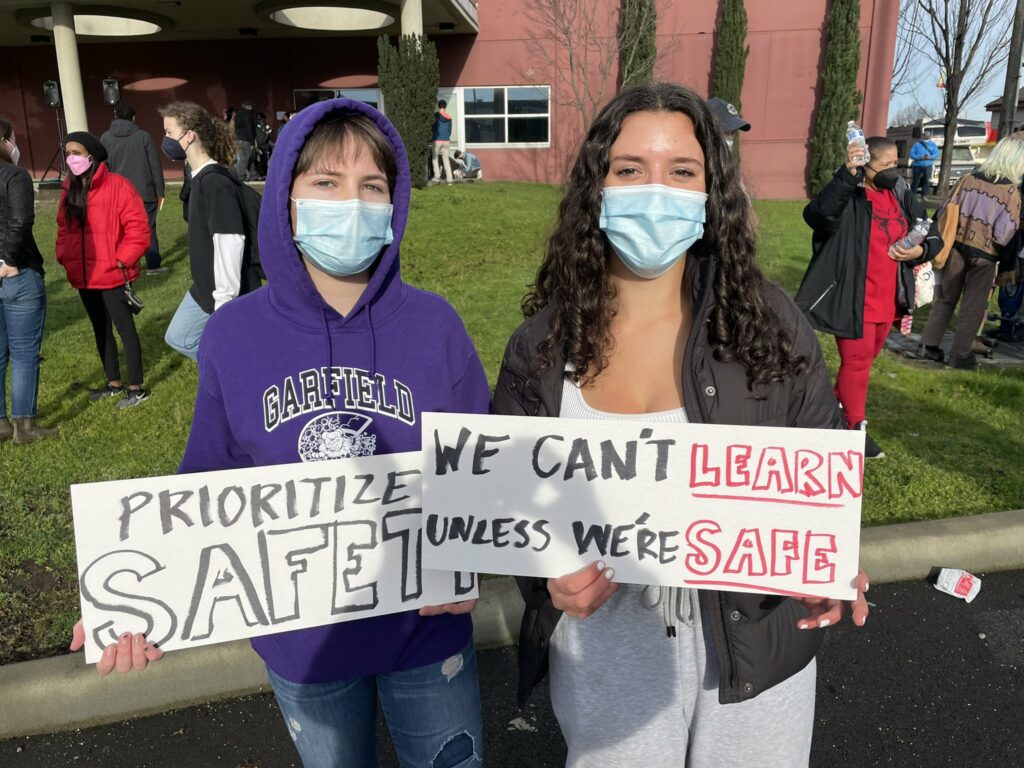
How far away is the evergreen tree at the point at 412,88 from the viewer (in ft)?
51.1

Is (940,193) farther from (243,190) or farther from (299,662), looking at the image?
(299,662)

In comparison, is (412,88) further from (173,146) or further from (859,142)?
(859,142)

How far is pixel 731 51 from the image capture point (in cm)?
1978

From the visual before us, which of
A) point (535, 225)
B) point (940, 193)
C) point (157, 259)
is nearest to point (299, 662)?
point (157, 259)

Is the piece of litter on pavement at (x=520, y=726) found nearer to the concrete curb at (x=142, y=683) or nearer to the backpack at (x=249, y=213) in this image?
the concrete curb at (x=142, y=683)

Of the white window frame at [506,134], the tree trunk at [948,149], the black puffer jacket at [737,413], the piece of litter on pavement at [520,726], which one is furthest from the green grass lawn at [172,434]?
the tree trunk at [948,149]

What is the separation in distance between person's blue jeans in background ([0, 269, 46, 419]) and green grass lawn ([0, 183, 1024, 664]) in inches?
13.3

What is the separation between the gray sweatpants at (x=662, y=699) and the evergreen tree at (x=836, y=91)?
20.5 m

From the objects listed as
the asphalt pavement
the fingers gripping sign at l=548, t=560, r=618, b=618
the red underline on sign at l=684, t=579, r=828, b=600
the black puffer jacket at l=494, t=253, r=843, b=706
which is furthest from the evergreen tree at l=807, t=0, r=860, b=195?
the fingers gripping sign at l=548, t=560, r=618, b=618

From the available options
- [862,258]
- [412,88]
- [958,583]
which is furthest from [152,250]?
[958,583]

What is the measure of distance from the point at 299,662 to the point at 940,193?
88.7ft

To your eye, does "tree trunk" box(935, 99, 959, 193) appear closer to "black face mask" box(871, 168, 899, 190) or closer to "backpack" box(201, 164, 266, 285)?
"black face mask" box(871, 168, 899, 190)

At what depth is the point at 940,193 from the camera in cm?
2397

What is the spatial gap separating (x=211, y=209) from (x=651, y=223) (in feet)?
10.9
